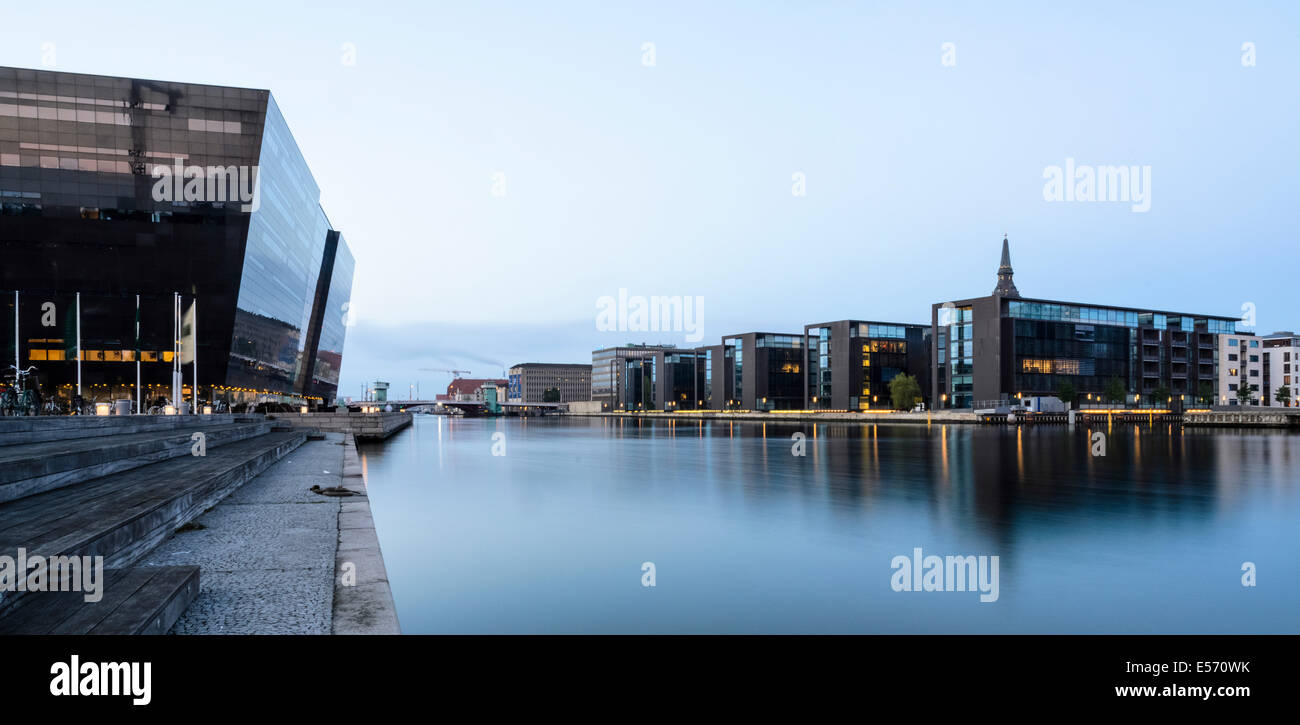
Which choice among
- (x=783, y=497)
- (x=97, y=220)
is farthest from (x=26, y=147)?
(x=783, y=497)

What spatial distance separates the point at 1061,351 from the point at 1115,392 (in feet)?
34.1

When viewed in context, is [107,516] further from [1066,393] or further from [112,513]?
[1066,393]

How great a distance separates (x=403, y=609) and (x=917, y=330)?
559ft

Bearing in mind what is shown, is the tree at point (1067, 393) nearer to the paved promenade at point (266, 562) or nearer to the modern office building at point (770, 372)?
the modern office building at point (770, 372)

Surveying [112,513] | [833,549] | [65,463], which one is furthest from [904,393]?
[112,513]

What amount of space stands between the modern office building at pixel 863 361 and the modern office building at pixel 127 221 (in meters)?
115

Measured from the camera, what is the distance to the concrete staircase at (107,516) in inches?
228

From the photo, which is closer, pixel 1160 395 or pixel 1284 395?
pixel 1160 395

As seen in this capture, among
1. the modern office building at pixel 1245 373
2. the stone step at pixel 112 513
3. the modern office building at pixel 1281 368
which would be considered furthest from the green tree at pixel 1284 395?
the stone step at pixel 112 513

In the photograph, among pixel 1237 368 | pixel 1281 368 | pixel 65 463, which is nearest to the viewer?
pixel 65 463

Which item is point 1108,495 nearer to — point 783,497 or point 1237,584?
point 783,497

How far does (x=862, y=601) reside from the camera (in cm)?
1024

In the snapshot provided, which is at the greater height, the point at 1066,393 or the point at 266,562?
the point at 266,562

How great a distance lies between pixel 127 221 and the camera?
71625 mm
